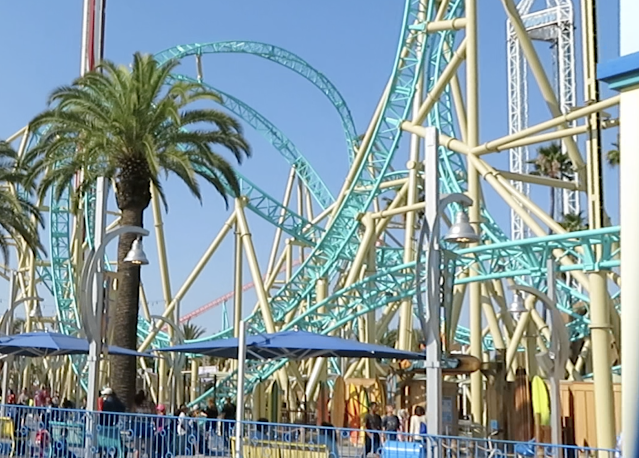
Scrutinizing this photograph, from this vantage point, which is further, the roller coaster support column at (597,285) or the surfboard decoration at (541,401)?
the surfboard decoration at (541,401)

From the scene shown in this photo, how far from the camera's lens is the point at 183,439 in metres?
10.4

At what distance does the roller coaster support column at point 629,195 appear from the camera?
4.32m

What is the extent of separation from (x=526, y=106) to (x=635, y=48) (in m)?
51.5

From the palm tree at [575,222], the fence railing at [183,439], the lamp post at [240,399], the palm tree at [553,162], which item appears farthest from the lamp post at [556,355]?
the palm tree at [553,162]

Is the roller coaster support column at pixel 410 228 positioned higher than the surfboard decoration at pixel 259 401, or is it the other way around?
the roller coaster support column at pixel 410 228

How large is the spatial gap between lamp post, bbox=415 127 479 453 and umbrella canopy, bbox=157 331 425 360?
2946 millimetres

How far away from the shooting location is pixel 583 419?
48.6 feet

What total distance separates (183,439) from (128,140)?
6827mm

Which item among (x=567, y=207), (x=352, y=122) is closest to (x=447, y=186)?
(x=352, y=122)

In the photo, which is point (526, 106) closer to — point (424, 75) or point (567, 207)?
point (567, 207)

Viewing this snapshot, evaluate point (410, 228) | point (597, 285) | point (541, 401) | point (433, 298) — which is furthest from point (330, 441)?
point (410, 228)

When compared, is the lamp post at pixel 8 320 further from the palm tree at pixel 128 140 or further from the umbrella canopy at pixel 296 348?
the umbrella canopy at pixel 296 348

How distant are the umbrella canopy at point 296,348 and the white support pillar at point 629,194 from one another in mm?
7844

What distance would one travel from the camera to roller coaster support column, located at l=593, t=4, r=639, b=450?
4.32 metres
